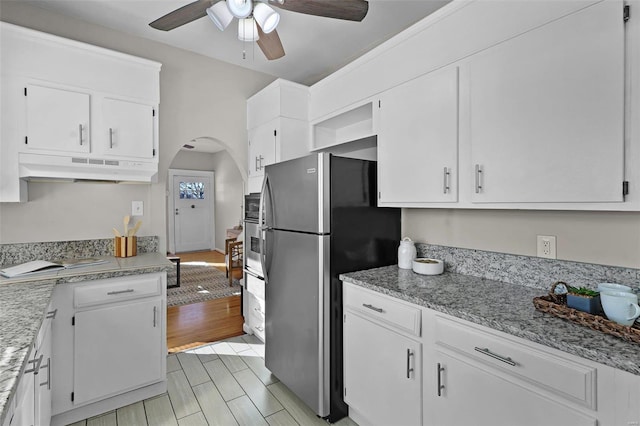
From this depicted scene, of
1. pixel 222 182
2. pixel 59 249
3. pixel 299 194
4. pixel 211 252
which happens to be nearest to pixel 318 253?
pixel 299 194

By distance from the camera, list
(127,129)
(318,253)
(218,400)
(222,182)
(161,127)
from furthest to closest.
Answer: (222,182), (161,127), (127,129), (218,400), (318,253)

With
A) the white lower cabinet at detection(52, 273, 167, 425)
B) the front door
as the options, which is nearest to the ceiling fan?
the white lower cabinet at detection(52, 273, 167, 425)

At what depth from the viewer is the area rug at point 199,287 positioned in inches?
171

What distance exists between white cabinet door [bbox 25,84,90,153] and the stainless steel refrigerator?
1.31 meters

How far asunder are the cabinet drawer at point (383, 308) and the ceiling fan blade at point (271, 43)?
5.32ft

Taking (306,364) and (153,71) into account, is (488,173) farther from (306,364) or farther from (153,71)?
(153,71)

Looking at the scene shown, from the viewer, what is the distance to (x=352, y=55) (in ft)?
9.60

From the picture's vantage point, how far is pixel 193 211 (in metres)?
8.16

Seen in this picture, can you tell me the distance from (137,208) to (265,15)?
185 centimetres

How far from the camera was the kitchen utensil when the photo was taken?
1071 mm

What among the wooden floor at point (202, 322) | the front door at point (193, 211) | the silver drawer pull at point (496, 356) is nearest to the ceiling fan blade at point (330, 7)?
the silver drawer pull at point (496, 356)

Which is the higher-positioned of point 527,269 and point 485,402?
point 527,269

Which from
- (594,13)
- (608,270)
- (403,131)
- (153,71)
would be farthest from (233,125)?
A: (608,270)

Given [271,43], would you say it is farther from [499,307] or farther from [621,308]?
[621,308]
